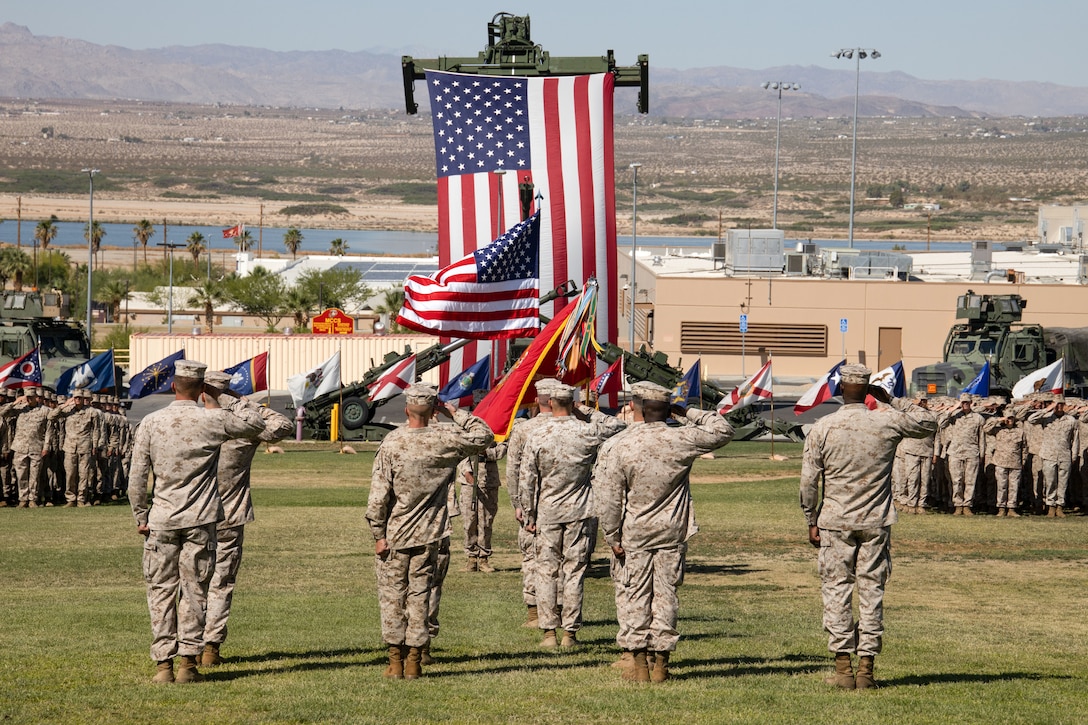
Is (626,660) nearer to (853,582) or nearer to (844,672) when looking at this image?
(844,672)

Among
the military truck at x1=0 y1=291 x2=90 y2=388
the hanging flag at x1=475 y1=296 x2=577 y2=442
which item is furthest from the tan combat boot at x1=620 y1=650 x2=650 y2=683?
the military truck at x1=0 y1=291 x2=90 y2=388

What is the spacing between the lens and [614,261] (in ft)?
70.0

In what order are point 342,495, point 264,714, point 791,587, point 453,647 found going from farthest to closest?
point 342,495, point 791,587, point 453,647, point 264,714

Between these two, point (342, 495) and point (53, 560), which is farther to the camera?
point (342, 495)

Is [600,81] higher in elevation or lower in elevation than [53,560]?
higher

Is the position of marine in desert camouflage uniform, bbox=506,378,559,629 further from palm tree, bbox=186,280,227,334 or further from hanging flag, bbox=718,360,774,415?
palm tree, bbox=186,280,227,334

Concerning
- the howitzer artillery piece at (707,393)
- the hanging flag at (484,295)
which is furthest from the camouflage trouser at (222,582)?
the howitzer artillery piece at (707,393)

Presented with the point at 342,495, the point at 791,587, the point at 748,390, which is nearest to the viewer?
the point at 791,587

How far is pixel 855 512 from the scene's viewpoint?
9.99 m

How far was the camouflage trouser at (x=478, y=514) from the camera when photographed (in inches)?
628

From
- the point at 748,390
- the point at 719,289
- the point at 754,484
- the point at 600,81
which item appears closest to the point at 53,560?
the point at 600,81

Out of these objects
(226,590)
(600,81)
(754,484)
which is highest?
(600,81)

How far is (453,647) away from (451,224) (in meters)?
10.5

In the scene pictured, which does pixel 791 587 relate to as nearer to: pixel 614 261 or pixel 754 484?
pixel 614 261
